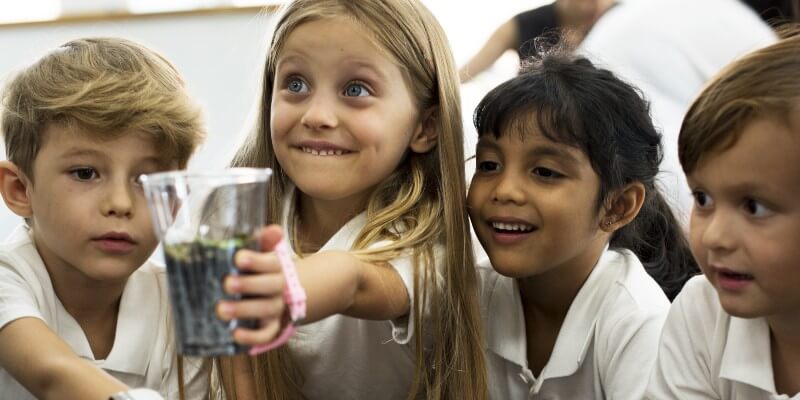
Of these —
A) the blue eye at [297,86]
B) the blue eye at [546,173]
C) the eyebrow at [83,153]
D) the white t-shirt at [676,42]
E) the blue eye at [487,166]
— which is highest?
the white t-shirt at [676,42]

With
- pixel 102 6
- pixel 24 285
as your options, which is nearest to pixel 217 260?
pixel 24 285

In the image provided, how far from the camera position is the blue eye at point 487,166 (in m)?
1.86

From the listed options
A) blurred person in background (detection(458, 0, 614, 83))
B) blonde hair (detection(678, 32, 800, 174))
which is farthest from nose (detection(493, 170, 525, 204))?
blurred person in background (detection(458, 0, 614, 83))

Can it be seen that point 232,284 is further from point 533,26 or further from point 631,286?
point 533,26

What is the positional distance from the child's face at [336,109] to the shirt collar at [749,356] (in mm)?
619

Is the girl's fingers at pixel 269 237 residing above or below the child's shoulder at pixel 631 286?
above

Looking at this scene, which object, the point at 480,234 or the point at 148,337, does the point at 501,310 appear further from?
the point at 148,337

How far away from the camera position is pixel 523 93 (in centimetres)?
183

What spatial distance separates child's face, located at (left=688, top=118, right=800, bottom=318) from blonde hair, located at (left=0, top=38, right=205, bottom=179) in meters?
0.84

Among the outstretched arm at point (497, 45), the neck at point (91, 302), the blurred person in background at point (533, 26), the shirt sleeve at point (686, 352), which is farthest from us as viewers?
the outstretched arm at point (497, 45)

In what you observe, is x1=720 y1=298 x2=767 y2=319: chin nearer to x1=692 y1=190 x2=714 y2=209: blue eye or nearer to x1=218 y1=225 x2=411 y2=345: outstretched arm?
x1=692 y1=190 x2=714 y2=209: blue eye

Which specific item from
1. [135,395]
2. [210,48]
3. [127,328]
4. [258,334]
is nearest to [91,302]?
[127,328]

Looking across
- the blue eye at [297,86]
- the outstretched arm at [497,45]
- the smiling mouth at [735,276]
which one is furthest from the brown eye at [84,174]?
the outstretched arm at [497,45]

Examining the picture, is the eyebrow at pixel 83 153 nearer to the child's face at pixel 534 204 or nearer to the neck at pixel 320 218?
the neck at pixel 320 218
